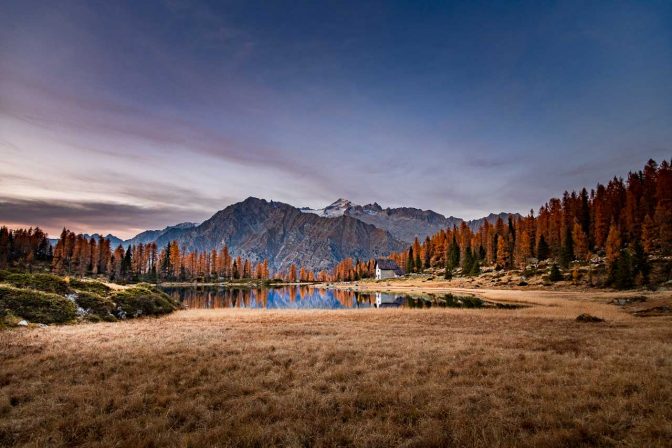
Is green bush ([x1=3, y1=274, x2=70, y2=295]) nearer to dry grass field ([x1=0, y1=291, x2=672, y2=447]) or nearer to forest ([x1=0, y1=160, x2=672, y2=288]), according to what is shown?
dry grass field ([x1=0, y1=291, x2=672, y2=447])

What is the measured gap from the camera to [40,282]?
97.4 feet

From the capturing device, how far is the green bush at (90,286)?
3350cm

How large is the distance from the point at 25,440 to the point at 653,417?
13.8 meters

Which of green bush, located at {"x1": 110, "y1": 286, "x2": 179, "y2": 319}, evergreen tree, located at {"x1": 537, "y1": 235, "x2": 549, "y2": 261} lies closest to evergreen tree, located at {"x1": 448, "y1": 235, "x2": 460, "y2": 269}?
evergreen tree, located at {"x1": 537, "y1": 235, "x2": 549, "y2": 261}

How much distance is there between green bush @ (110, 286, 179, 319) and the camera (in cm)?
3341

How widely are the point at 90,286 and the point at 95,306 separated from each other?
5556 millimetres

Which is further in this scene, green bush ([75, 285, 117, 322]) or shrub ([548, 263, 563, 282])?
shrub ([548, 263, 563, 282])

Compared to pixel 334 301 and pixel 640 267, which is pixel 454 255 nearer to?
pixel 334 301

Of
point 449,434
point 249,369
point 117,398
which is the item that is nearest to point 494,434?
point 449,434

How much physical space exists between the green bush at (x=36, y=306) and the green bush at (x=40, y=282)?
224 centimetres

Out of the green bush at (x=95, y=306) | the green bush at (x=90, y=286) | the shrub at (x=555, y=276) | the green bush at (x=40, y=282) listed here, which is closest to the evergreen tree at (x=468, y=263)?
the shrub at (x=555, y=276)

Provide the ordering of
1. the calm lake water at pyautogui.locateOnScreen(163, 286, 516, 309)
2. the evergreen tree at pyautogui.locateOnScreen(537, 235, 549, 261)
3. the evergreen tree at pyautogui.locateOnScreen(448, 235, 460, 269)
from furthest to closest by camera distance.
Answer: the evergreen tree at pyautogui.locateOnScreen(448, 235, 460, 269) < the evergreen tree at pyautogui.locateOnScreen(537, 235, 549, 261) < the calm lake water at pyautogui.locateOnScreen(163, 286, 516, 309)

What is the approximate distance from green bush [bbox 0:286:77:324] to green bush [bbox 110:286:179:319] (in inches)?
208

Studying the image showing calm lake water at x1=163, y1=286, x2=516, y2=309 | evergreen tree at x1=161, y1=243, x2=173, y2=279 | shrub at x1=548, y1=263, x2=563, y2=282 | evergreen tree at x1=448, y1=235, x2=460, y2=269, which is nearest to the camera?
calm lake water at x1=163, y1=286, x2=516, y2=309
